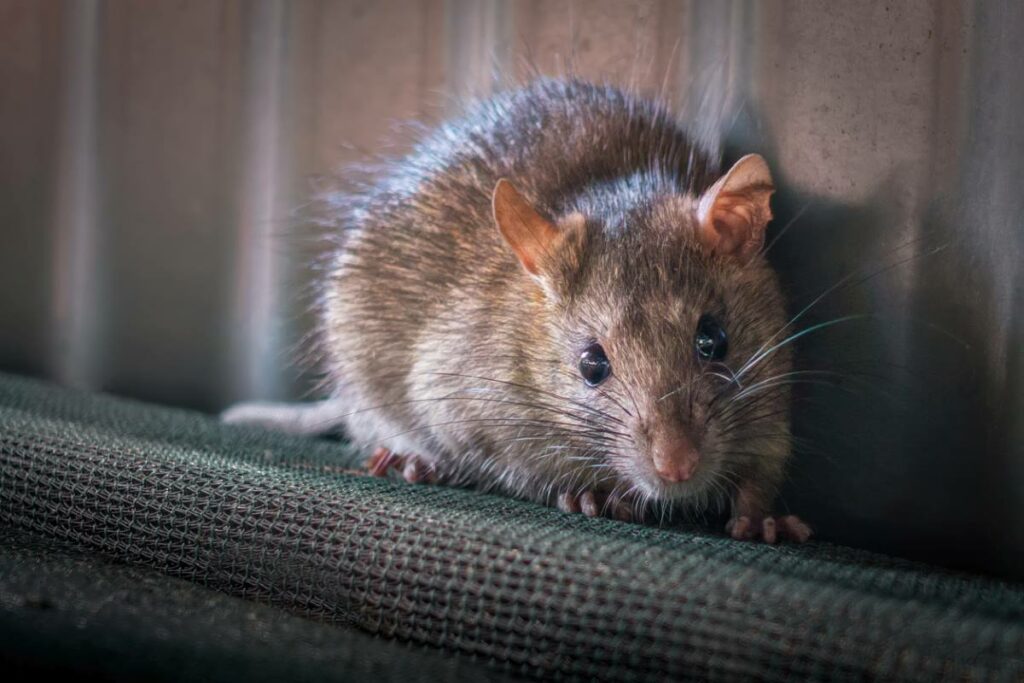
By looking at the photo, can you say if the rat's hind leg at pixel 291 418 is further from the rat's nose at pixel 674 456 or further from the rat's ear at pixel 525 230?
the rat's nose at pixel 674 456

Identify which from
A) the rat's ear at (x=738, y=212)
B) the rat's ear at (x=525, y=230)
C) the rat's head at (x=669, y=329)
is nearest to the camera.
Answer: the rat's head at (x=669, y=329)

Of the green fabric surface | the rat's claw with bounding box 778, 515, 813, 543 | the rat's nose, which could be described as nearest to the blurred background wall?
the rat's claw with bounding box 778, 515, 813, 543

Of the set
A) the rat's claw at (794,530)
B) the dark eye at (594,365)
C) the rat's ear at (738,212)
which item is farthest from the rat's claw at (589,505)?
the rat's ear at (738,212)

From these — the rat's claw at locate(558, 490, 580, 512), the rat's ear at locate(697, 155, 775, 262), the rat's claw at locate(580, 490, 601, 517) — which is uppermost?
the rat's ear at locate(697, 155, 775, 262)

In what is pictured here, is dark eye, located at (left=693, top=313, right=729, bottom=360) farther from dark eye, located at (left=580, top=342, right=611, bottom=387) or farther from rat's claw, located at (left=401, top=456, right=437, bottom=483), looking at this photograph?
rat's claw, located at (left=401, top=456, right=437, bottom=483)

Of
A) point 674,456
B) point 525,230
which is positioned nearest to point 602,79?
point 525,230

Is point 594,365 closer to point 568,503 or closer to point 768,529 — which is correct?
point 568,503

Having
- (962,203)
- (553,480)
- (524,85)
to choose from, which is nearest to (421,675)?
(553,480)
